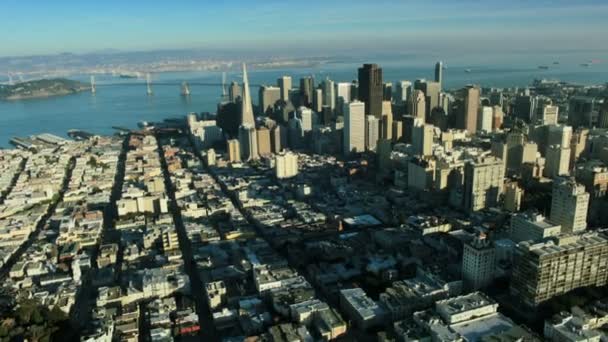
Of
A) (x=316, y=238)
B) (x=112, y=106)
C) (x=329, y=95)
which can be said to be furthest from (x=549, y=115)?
(x=112, y=106)

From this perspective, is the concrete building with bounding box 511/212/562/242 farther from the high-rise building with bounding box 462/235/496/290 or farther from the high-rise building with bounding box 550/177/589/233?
the high-rise building with bounding box 462/235/496/290

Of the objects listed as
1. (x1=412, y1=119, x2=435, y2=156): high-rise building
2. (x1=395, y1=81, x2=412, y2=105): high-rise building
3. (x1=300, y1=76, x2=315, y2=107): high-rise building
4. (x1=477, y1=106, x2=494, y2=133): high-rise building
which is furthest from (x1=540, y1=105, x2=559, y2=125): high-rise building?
(x1=300, y1=76, x2=315, y2=107): high-rise building

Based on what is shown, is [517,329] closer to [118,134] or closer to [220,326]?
[220,326]

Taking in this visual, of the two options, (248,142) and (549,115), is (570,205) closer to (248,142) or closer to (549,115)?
(248,142)

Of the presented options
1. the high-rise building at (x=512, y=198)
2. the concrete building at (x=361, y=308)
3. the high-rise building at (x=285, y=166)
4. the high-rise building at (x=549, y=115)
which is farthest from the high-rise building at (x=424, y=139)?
the concrete building at (x=361, y=308)

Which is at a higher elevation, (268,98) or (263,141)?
(268,98)
